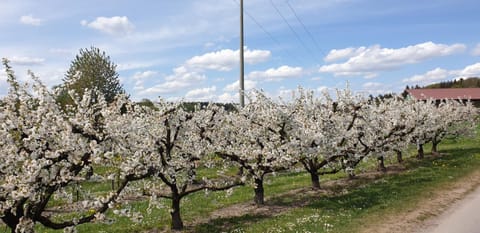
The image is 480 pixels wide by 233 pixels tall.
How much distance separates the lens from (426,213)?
1717 cm

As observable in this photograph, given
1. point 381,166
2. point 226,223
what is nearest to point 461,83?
point 381,166

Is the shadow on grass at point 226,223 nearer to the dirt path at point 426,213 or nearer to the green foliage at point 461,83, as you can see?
the dirt path at point 426,213

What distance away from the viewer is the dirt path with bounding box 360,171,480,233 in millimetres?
15147

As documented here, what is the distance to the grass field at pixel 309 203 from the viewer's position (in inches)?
634

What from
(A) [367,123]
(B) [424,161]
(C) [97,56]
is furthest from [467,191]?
(C) [97,56]

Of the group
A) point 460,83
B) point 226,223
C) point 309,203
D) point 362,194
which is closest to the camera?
point 226,223

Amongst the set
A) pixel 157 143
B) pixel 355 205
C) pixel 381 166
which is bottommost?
pixel 355 205

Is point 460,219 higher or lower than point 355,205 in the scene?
lower

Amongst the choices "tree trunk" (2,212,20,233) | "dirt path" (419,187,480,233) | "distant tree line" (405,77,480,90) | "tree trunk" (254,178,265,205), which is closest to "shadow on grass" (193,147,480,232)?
"tree trunk" (254,178,265,205)

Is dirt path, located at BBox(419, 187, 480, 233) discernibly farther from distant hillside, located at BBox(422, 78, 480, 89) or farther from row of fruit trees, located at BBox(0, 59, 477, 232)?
distant hillside, located at BBox(422, 78, 480, 89)

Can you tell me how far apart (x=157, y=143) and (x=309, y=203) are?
26.7ft

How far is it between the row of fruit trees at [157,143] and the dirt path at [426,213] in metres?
4.46

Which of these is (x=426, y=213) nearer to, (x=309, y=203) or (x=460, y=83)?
(x=309, y=203)

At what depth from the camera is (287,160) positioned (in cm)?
1834
